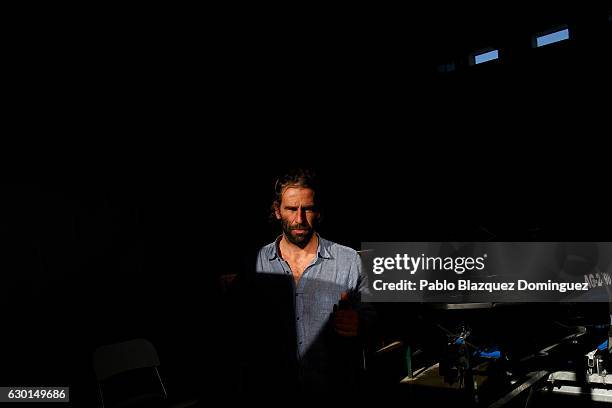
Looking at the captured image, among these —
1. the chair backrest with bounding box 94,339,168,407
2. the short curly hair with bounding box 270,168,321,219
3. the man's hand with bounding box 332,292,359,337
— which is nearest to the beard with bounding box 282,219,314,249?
the short curly hair with bounding box 270,168,321,219

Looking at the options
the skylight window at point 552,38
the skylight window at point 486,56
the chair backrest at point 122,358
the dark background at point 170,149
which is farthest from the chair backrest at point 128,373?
the skylight window at point 552,38

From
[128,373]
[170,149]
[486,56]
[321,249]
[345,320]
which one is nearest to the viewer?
[345,320]

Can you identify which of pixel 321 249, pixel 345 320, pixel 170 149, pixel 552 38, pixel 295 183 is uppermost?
pixel 552 38

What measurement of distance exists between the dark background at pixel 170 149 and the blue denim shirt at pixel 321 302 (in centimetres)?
28

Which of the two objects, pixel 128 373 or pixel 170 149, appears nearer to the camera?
pixel 128 373

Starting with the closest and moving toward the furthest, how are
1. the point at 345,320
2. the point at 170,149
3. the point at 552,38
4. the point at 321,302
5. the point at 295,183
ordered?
the point at 345,320 → the point at 321,302 → the point at 295,183 → the point at 170,149 → the point at 552,38

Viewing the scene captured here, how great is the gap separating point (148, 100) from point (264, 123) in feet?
3.34

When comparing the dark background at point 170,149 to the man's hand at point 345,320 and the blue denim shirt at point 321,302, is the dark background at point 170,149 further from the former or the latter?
the man's hand at point 345,320

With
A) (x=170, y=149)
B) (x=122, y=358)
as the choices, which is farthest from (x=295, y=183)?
(x=122, y=358)

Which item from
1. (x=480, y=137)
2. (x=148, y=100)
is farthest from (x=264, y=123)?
(x=480, y=137)

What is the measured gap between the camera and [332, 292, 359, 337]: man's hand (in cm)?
246

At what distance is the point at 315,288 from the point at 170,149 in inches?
69.3

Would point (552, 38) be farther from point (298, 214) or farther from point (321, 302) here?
point (321, 302)

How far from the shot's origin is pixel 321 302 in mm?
2619
